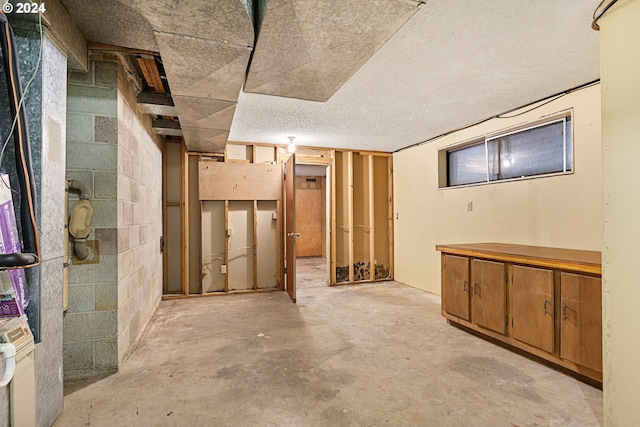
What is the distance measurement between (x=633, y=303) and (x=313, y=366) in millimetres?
1875

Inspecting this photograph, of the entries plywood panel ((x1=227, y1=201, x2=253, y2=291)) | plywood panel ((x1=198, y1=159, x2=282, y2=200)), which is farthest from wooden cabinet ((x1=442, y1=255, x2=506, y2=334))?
plywood panel ((x1=227, y1=201, x2=253, y2=291))

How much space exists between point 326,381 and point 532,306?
1.63 metres

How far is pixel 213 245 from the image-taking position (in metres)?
4.47

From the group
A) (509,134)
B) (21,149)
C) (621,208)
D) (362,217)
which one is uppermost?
(509,134)

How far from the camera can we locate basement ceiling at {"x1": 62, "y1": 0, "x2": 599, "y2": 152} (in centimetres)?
145

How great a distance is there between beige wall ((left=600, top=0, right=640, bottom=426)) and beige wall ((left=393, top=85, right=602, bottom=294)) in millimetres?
1340

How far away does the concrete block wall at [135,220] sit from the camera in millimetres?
2316

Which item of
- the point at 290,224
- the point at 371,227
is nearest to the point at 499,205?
the point at 371,227

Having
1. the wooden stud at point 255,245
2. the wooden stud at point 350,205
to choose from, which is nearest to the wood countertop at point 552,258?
the wooden stud at point 350,205

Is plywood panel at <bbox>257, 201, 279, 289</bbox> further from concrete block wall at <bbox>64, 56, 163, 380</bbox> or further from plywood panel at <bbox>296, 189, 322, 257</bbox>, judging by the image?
plywood panel at <bbox>296, 189, 322, 257</bbox>

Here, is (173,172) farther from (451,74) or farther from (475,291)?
(475,291)

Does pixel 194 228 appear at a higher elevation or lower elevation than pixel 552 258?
higher

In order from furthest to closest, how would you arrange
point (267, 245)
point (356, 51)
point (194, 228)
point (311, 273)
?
1. point (311, 273)
2. point (267, 245)
3. point (194, 228)
4. point (356, 51)

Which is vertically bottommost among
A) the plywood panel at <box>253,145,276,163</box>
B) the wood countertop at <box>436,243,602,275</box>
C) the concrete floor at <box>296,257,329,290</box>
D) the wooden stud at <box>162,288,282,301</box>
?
the concrete floor at <box>296,257,329,290</box>
